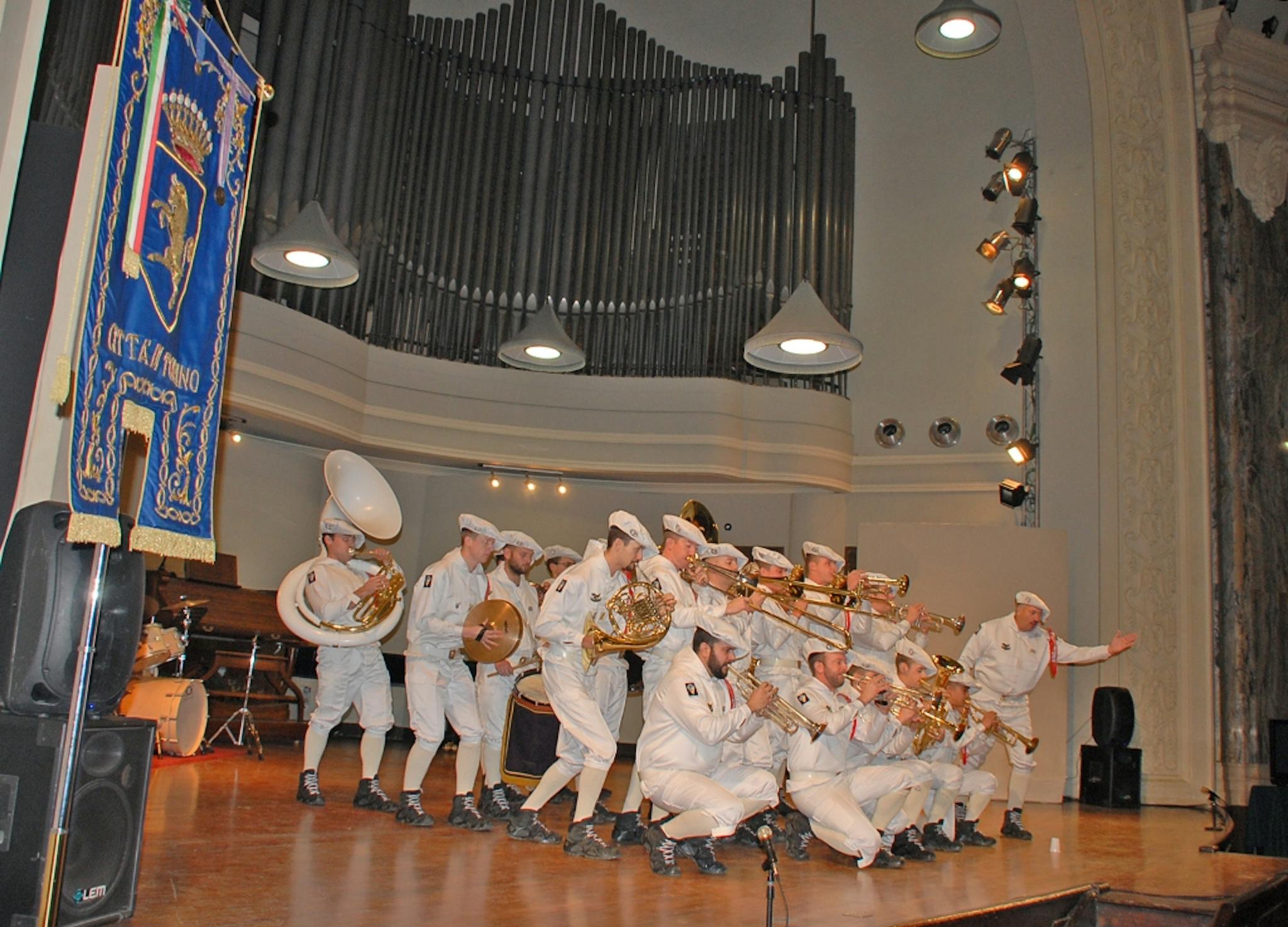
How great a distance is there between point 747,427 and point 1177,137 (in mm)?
5509

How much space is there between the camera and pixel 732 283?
1340 cm

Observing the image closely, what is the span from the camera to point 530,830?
21.2 feet

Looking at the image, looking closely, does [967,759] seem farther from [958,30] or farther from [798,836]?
[958,30]

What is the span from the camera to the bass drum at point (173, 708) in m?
8.94

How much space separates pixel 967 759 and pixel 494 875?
166 inches

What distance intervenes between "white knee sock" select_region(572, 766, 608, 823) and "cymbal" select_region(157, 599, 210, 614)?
16.7 ft

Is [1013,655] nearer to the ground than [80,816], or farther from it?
farther from it

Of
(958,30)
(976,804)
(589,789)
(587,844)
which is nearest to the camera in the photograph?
(587,844)

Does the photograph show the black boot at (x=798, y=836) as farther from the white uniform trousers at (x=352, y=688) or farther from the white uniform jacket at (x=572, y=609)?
the white uniform trousers at (x=352, y=688)

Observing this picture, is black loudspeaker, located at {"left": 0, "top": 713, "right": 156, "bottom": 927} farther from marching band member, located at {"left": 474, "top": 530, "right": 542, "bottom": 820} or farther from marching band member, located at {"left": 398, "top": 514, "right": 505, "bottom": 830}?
marching band member, located at {"left": 474, "top": 530, "right": 542, "bottom": 820}

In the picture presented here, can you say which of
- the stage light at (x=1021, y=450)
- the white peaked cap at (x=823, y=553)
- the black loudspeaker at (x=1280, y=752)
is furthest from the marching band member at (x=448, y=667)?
the black loudspeaker at (x=1280, y=752)

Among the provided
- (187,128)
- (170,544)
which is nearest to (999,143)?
(187,128)

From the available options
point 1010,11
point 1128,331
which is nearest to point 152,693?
point 1128,331

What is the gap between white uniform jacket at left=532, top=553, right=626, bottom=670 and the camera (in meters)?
6.47
